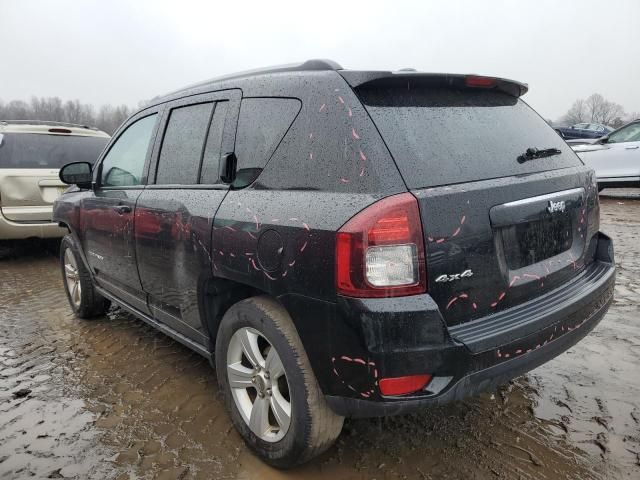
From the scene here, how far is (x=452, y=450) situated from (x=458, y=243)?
3.62 ft

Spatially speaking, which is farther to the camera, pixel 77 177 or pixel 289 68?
pixel 77 177

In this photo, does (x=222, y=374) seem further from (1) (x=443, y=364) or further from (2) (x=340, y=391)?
(1) (x=443, y=364)

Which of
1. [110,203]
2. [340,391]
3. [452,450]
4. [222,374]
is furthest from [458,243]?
[110,203]

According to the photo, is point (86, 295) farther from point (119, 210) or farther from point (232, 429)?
point (232, 429)

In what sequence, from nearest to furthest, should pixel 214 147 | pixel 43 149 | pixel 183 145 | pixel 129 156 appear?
1. pixel 214 147
2. pixel 183 145
3. pixel 129 156
4. pixel 43 149

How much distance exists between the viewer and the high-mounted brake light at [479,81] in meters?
2.15

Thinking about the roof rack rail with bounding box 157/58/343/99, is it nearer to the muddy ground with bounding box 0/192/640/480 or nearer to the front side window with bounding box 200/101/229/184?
the front side window with bounding box 200/101/229/184

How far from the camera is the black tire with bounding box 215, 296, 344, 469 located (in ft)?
6.21

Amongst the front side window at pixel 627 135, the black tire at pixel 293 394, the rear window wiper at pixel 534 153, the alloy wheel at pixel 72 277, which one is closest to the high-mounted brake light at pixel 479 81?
the rear window wiper at pixel 534 153

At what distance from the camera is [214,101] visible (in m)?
2.57

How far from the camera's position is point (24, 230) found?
588cm

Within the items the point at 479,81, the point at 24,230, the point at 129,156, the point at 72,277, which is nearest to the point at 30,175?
the point at 24,230

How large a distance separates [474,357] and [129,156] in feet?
8.85

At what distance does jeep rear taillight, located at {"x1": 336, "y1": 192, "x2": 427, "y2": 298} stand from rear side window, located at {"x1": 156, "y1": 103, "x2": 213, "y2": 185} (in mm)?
1208
